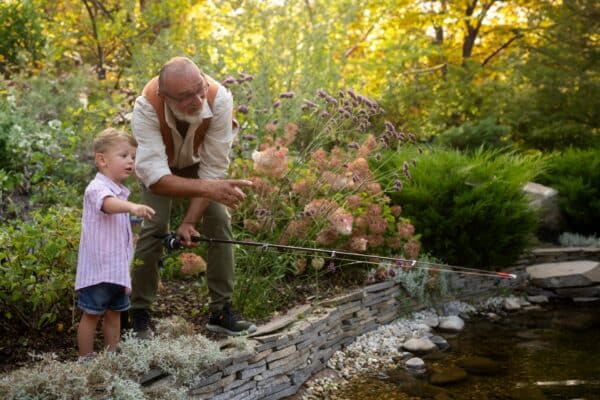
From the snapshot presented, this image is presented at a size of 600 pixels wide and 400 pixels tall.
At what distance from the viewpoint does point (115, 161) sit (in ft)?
10.9

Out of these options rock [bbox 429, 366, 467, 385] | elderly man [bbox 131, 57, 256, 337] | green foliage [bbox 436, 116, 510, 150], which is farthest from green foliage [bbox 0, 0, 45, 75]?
rock [bbox 429, 366, 467, 385]

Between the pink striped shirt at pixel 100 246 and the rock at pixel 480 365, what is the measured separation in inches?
101

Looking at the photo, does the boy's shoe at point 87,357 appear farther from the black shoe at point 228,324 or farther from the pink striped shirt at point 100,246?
the black shoe at point 228,324

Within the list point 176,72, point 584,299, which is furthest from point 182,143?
point 584,299

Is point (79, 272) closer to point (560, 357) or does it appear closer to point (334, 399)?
point (334, 399)

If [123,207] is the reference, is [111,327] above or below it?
below

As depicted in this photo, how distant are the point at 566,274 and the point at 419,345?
2563 mm

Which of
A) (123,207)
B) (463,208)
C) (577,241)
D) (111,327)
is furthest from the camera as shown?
(577,241)

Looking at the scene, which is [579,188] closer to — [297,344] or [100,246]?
[297,344]

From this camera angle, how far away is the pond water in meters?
4.20

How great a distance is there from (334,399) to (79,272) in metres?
1.77

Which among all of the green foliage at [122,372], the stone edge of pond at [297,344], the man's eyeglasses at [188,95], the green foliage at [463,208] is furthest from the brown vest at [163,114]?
the green foliage at [463,208]

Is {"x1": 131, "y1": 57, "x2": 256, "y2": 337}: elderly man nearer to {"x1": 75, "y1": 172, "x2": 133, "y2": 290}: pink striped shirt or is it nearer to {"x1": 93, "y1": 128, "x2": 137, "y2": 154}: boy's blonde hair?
{"x1": 93, "y1": 128, "x2": 137, "y2": 154}: boy's blonde hair

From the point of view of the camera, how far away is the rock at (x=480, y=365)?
463 cm
